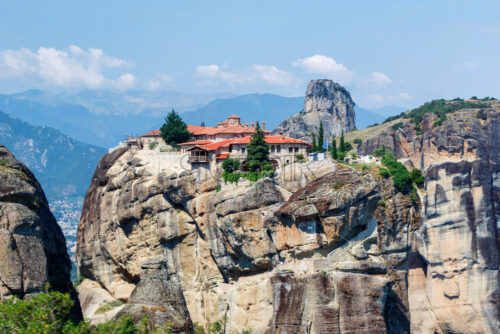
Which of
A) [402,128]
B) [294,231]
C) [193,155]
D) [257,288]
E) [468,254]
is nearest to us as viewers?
[294,231]

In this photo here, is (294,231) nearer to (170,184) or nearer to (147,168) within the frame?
(170,184)

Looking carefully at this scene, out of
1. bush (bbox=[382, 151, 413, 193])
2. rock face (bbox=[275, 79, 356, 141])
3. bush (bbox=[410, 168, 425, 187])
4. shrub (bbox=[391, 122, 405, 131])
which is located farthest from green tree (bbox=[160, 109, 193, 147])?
rock face (bbox=[275, 79, 356, 141])

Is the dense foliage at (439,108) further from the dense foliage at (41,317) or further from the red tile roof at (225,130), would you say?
the dense foliage at (41,317)

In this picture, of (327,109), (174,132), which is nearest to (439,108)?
(327,109)

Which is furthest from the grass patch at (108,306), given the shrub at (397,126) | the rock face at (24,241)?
the shrub at (397,126)

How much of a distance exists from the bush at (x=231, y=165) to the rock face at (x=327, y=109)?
59.0 meters

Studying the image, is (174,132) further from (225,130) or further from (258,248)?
(258,248)

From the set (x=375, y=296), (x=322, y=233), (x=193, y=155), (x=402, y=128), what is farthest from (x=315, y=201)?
(x=402, y=128)

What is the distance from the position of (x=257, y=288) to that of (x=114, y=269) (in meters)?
20.4

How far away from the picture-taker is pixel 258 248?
188ft

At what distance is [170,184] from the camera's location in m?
64.8

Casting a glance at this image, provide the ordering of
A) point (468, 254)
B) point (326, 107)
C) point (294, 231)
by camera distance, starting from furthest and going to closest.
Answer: point (326, 107) < point (468, 254) < point (294, 231)

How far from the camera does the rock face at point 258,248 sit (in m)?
50.5

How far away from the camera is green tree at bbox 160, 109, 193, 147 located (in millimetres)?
70312
